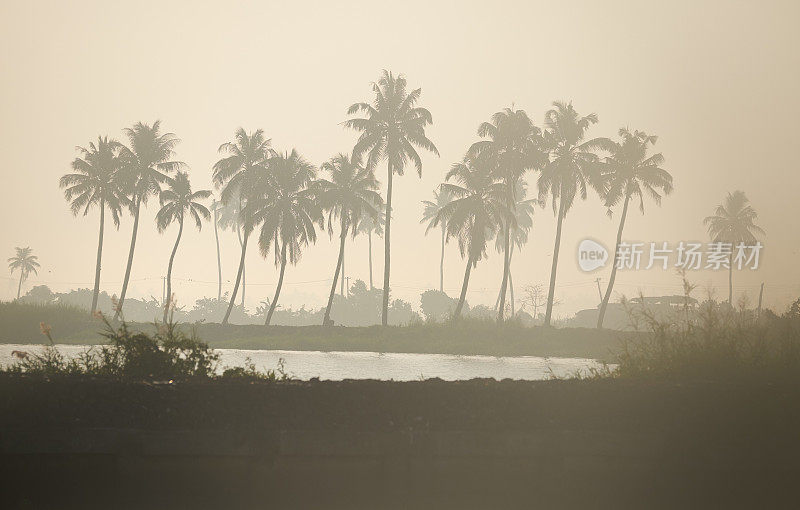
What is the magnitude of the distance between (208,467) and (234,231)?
117494 millimetres

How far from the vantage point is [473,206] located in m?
60.6

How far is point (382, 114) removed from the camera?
204 ft

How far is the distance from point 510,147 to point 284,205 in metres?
20.3

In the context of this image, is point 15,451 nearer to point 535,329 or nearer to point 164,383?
point 164,383

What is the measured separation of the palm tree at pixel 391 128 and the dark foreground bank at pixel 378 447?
52664 millimetres

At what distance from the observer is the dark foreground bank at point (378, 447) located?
25.2 feet

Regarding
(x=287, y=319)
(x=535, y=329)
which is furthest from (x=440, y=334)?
(x=287, y=319)

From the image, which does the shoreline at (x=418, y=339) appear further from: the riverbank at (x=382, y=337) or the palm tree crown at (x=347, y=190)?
the palm tree crown at (x=347, y=190)

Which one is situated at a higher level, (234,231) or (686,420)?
(234,231)

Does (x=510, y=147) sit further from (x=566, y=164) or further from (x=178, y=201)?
(x=178, y=201)

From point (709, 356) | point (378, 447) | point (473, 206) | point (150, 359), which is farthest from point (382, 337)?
point (378, 447)

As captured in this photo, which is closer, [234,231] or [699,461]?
[699,461]

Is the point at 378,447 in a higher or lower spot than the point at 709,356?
lower

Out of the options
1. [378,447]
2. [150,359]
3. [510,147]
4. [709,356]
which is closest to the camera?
[378,447]
